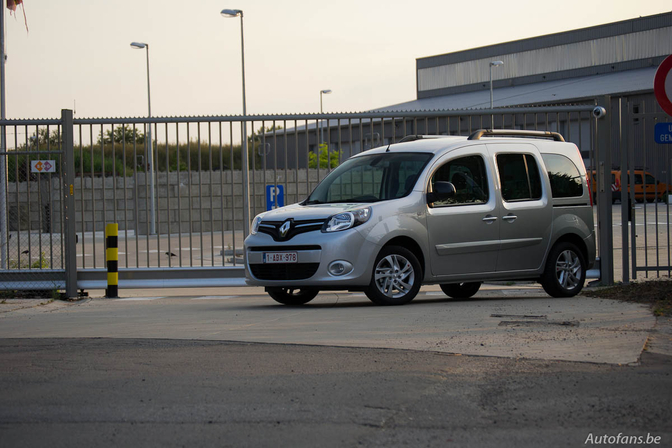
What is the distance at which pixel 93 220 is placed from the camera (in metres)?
13.4

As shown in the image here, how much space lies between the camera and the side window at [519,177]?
11242mm

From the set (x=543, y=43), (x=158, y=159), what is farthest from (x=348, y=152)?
(x=543, y=43)

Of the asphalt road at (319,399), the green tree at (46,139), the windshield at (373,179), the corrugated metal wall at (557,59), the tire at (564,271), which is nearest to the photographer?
the asphalt road at (319,399)

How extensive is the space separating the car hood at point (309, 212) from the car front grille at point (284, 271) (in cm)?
51

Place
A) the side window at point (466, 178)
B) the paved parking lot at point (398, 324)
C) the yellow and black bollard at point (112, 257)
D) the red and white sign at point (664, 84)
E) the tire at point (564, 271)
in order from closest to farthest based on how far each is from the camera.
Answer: the paved parking lot at point (398, 324) < the red and white sign at point (664, 84) < the side window at point (466, 178) < the tire at point (564, 271) < the yellow and black bollard at point (112, 257)

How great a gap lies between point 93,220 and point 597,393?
31.6 feet

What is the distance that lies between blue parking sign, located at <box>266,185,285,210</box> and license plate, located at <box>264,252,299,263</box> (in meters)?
3.07

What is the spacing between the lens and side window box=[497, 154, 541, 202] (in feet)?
36.9

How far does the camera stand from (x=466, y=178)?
431 inches

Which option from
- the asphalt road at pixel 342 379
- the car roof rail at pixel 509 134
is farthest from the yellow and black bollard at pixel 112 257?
the car roof rail at pixel 509 134

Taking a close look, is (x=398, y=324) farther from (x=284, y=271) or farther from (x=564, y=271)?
(x=564, y=271)

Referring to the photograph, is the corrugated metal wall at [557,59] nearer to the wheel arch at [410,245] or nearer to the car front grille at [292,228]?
the wheel arch at [410,245]

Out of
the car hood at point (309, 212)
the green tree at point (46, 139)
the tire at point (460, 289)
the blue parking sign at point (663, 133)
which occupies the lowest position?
the tire at point (460, 289)

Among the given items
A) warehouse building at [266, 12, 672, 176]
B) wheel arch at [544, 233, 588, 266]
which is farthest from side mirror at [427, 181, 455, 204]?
warehouse building at [266, 12, 672, 176]
